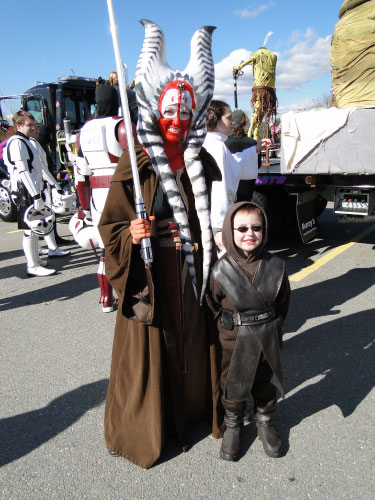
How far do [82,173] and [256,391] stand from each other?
2657 mm

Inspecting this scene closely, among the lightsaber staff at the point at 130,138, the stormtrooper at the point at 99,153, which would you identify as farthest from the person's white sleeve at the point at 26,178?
the lightsaber staff at the point at 130,138

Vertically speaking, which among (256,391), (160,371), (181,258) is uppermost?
(181,258)

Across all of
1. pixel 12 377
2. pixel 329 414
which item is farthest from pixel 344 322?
pixel 12 377

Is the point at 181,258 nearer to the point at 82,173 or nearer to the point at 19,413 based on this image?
the point at 19,413

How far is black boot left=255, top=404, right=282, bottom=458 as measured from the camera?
2070mm

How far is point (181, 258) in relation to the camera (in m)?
1.98

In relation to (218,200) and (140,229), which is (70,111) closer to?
(218,200)

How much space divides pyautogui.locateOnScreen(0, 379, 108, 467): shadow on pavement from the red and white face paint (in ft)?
5.62

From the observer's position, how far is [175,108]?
182 cm

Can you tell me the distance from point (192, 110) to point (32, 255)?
4.02 metres

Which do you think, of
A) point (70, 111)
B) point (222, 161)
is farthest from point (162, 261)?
point (70, 111)

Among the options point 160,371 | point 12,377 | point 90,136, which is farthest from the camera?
point 90,136

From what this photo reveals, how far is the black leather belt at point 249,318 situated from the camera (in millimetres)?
1949

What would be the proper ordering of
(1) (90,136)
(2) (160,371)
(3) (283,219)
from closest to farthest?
(2) (160,371)
(1) (90,136)
(3) (283,219)
